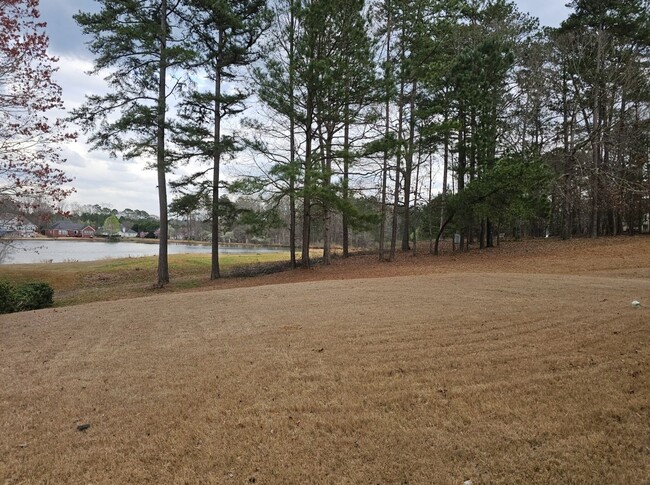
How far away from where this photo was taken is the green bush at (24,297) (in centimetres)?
1031

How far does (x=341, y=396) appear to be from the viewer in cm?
331

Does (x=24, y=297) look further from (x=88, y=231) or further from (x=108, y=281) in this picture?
(x=88, y=231)

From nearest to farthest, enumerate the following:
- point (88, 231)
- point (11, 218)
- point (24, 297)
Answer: point (11, 218), point (24, 297), point (88, 231)

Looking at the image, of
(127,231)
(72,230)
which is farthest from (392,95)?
(127,231)

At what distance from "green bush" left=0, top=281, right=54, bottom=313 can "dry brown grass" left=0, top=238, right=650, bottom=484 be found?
5271 millimetres

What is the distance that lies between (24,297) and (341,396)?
1173 centimetres

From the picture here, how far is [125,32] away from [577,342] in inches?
582

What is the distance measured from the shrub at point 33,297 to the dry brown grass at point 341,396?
5509 mm

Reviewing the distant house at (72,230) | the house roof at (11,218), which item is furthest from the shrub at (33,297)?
the distant house at (72,230)

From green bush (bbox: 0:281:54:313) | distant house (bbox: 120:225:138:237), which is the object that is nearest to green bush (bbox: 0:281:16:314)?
green bush (bbox: 0:281:54:313)

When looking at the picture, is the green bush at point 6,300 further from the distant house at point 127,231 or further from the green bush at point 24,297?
the distant house at point 127,231

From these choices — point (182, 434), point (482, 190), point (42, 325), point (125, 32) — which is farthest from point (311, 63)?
point (182, 434)

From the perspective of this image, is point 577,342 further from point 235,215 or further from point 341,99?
point 235,215

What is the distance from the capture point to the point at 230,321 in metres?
6.43
